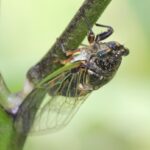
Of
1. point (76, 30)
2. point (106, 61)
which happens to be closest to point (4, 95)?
point (76, 30)

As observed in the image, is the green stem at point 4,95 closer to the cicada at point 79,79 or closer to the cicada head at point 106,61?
the cicada at point 79,79

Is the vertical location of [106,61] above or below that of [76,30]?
below

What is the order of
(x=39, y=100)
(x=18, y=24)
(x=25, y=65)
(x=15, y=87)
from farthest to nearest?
(x=18, y=24)
(x=25, y=65)
(x=15, y=87)
(x=39, y=100)

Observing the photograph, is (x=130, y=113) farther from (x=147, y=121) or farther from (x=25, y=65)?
(x=25, y=65)

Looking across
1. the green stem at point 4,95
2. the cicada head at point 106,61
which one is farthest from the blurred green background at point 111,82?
the green stem at point 4,95

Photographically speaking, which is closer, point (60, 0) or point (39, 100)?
point (39, 100)

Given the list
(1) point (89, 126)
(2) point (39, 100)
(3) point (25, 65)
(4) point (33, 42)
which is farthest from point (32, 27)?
(2) point (39, 100)

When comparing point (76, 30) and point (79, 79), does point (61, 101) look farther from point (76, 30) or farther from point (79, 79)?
point (76, 30)
